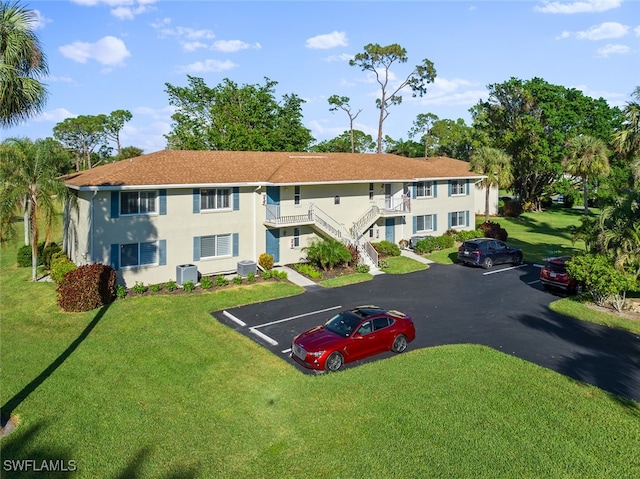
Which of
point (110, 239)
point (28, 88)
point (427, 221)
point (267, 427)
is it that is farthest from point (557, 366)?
point (427, 221)

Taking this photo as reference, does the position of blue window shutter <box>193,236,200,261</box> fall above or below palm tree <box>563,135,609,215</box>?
below

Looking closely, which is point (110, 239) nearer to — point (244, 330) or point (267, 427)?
point (244, 330)

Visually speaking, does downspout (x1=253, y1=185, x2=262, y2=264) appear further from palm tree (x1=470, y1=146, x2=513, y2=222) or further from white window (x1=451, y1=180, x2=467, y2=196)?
palm tree (x1=470, y1=146, x2=513, y2=222)

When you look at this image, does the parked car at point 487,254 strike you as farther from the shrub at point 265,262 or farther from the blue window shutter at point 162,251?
the blue window shutter at point 162,251

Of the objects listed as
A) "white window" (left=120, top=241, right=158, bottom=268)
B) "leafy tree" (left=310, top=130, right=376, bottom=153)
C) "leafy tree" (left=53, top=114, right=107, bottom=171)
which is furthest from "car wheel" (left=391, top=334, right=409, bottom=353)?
"leafy tree" (left=53, top=114, right=107, bottom=171)

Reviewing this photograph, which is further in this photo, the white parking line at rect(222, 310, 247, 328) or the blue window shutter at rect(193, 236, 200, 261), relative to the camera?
the blue window shutter at rect(193, 236, 200, 261)

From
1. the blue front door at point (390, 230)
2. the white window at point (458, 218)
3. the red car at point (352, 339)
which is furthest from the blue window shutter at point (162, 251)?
the white window at point (458, 218)

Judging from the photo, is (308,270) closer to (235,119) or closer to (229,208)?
(229,208)
